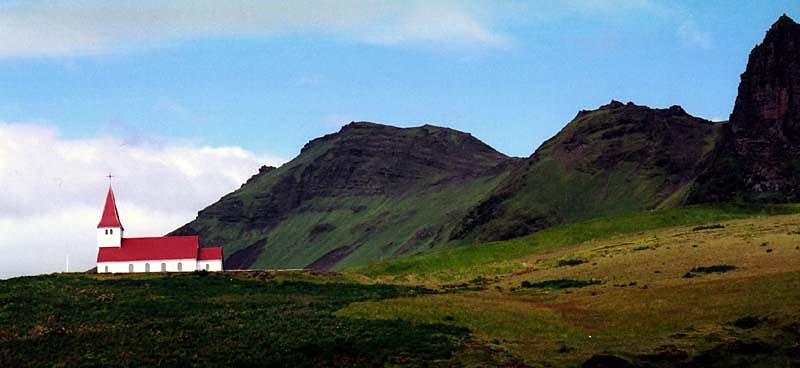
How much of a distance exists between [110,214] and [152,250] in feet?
36.5

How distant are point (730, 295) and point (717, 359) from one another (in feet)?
50.2

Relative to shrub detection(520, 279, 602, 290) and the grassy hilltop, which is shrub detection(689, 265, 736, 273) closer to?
the grassy hilltop

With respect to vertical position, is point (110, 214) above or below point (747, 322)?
above

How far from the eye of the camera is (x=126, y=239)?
137000mm

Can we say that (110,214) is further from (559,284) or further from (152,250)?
(559,284)

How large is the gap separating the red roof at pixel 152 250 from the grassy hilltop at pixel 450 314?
33.4 meters

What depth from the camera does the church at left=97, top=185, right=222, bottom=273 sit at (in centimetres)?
13150

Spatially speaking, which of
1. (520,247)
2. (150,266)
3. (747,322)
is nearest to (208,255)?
(150,266)

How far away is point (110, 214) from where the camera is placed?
456ft

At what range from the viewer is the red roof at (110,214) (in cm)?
13725

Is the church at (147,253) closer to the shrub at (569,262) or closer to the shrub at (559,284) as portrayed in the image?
the shrub at (569,262)

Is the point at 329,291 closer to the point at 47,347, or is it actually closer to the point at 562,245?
the point at 47,347

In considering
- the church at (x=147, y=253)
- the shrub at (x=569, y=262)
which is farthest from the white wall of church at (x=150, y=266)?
the shrub at (x=569, y=262)

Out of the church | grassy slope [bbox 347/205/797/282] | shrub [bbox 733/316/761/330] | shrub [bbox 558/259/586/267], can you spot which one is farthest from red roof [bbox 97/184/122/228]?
shrub [bbox 733/316/761/330]
